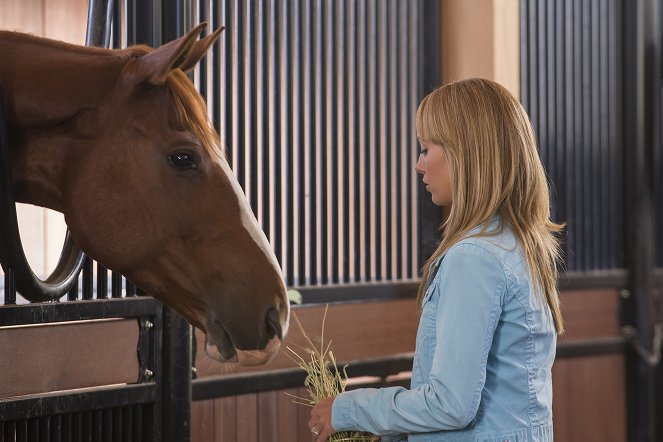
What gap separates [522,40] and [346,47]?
69 cm

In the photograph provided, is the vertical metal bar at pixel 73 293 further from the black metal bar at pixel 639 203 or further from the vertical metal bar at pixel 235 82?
the black metal bar at pixel 639 203

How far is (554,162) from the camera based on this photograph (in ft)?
9.40

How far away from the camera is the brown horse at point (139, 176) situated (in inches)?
53.4

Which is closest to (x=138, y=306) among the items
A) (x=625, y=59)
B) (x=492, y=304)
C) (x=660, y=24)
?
(x=492, y=304)

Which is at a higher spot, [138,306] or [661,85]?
[661,85]

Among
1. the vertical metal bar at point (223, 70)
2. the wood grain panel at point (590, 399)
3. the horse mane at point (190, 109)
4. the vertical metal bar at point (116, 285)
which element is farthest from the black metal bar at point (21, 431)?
the wood grain panel at point (590, 399)

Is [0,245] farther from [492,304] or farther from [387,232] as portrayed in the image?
[387,232]

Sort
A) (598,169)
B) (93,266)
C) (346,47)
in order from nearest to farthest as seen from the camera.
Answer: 1. (93,266)
2. (346,47)
3. (598,169)

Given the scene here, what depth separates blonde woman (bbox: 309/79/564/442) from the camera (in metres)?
1.06

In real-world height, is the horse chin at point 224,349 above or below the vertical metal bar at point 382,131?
below

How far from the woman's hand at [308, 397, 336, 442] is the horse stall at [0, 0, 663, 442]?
0.27m

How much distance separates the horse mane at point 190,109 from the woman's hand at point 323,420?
1.58 feet

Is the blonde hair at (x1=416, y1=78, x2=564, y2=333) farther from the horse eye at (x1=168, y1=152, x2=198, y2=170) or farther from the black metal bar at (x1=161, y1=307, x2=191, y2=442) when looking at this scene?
the black metal bar at (x1=161, y1=307, x2=191, y2=442)

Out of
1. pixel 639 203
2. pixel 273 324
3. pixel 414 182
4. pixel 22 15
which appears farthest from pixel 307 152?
pixel 639 203
